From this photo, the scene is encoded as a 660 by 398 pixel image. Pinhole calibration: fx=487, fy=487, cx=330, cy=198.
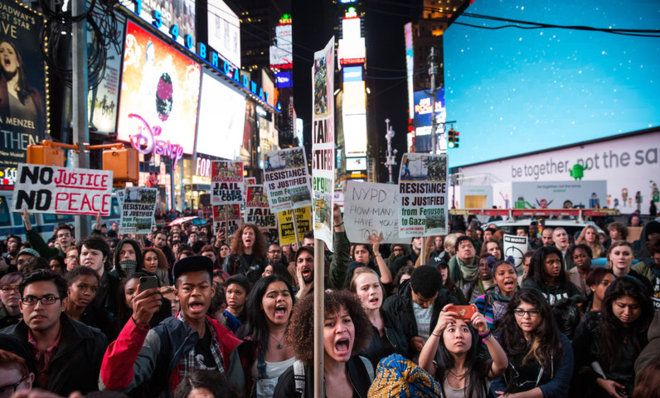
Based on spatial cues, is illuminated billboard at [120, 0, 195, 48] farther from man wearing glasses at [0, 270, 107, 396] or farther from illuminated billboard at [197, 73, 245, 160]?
man wearing glasses at [0, 270, 107, 396]

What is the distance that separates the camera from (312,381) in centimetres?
286

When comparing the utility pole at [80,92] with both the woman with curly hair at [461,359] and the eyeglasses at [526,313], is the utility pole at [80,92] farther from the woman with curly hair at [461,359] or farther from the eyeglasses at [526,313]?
the eyeglasses at [526,313]

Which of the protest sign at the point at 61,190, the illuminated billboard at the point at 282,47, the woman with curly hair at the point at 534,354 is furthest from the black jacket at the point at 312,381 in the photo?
the illuminated billboard at the point at 282,47

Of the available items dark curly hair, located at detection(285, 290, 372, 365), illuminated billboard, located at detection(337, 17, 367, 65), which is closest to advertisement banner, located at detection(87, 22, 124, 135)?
dark curly hair, located at detection(285, 290, 372, 365)

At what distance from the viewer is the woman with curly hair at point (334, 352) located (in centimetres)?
Answer: 284

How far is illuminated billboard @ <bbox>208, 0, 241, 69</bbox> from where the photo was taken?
53019mm

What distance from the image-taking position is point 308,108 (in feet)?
348

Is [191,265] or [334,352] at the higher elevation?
[191,265]

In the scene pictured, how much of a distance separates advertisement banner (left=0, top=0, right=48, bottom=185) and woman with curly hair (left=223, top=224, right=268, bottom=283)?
16254 mm

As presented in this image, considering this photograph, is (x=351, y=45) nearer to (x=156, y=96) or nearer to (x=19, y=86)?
(x=156, y=96)

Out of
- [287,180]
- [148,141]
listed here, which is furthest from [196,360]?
[148,141]

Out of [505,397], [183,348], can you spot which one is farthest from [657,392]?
[183,348]

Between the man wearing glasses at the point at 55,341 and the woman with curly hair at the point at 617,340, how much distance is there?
361cm

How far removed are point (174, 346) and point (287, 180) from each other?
360cm
